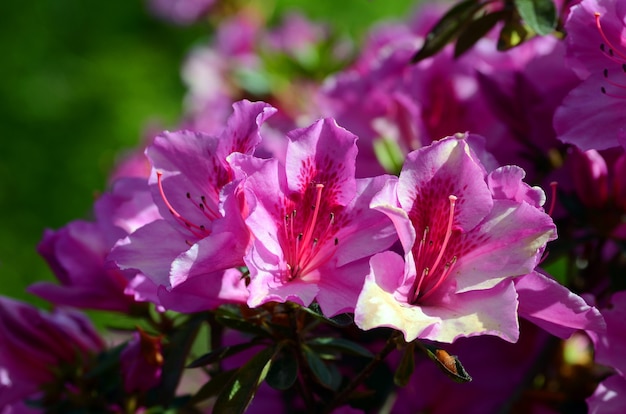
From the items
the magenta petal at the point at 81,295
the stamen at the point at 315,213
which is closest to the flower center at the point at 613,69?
the stamen at the point at 315,213

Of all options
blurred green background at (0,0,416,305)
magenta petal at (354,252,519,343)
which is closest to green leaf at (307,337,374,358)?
magenta petal at (354,252,519,343)

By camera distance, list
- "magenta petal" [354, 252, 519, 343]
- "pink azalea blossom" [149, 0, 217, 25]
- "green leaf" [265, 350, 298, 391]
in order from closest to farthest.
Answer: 1. "magenta petal" [354, 252, 519, 343]
2. "green leaf" [265, 350, 298, 391]
3. "pink azalea blossom" [149, 0, 217, 25]

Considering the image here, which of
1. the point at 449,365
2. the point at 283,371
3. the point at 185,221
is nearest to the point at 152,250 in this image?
the point at 185,221

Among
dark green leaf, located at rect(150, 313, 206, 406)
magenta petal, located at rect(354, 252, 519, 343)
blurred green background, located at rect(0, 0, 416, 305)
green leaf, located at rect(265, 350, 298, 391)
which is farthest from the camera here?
blurred green background, located at rect(0, 0, 416, 305)

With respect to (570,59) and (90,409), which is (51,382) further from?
(570,59)

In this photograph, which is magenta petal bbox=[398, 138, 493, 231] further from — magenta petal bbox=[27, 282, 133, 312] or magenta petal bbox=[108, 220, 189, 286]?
magenta petal bbox=[27, 282, 133, 312]

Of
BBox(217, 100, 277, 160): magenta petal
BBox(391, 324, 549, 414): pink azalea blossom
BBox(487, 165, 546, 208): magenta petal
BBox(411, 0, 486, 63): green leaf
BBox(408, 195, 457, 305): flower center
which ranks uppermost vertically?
BBox(217, 100, 277, 160): magenta petal

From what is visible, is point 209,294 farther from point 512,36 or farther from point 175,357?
point 512,36

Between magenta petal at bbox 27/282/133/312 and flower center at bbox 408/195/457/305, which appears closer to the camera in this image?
flower center at bbox 408/195/457/305

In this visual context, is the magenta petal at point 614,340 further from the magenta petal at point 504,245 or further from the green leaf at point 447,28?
the green leaf at point 447,28
